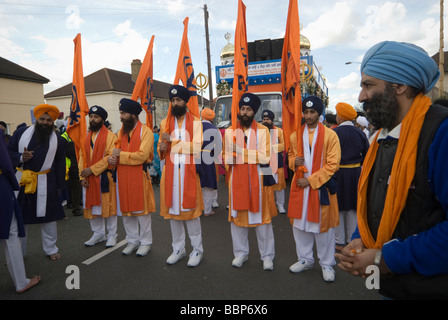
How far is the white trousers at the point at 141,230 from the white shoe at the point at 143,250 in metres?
0.05

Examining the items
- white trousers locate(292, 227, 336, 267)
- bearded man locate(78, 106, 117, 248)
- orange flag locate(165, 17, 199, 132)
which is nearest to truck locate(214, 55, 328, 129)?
orange flag locate(165, 17, 199, 132)

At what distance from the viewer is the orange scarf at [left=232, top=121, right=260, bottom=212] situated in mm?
3436

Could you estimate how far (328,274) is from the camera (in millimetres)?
3131

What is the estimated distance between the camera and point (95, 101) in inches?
1223

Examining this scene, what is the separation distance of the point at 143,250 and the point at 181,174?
1298mm

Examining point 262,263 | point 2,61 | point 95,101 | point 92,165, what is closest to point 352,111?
point 262,263

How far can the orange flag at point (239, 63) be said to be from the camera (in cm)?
346

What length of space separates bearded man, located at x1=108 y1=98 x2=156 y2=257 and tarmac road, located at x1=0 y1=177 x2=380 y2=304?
14.0 inches

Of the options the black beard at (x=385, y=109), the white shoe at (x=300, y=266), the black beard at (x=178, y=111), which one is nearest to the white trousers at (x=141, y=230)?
the black beard at (x=178, y=111)

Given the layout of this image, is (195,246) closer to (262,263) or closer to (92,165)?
(262,263)

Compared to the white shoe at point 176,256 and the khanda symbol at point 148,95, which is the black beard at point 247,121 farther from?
the white shoe at point 176,256

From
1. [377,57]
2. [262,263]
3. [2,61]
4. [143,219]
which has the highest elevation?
[2,61]

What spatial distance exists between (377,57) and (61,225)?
5968mm

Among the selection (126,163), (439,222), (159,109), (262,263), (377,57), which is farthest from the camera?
(159,109)
